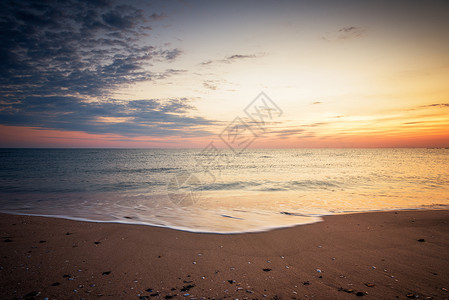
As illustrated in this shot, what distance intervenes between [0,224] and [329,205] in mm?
13939

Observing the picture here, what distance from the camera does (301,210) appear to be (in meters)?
10.2

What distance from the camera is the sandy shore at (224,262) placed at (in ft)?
12.0

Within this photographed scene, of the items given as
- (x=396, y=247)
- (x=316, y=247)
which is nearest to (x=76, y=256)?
(x=316, y=247)

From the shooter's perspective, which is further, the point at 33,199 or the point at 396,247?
the point at 33,199

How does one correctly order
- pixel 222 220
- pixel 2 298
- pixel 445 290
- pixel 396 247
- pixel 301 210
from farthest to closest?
pixel 301 210, pixel 222 220, pixel 396 247, pixel 445 290, pixel 2 298

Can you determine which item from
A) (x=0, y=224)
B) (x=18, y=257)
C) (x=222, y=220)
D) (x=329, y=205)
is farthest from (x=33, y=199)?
(x=329, y=205)

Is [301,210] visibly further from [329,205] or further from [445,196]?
[445,196]

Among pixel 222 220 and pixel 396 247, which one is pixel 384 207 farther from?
pixel 222 220

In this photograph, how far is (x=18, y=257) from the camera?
4.73 meters

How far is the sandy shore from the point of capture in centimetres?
364

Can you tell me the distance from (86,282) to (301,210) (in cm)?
895

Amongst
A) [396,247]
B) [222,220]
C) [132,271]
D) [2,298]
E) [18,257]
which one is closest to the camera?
[2,298]

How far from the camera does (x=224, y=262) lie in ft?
Result: 15.5

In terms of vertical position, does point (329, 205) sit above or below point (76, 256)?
below
